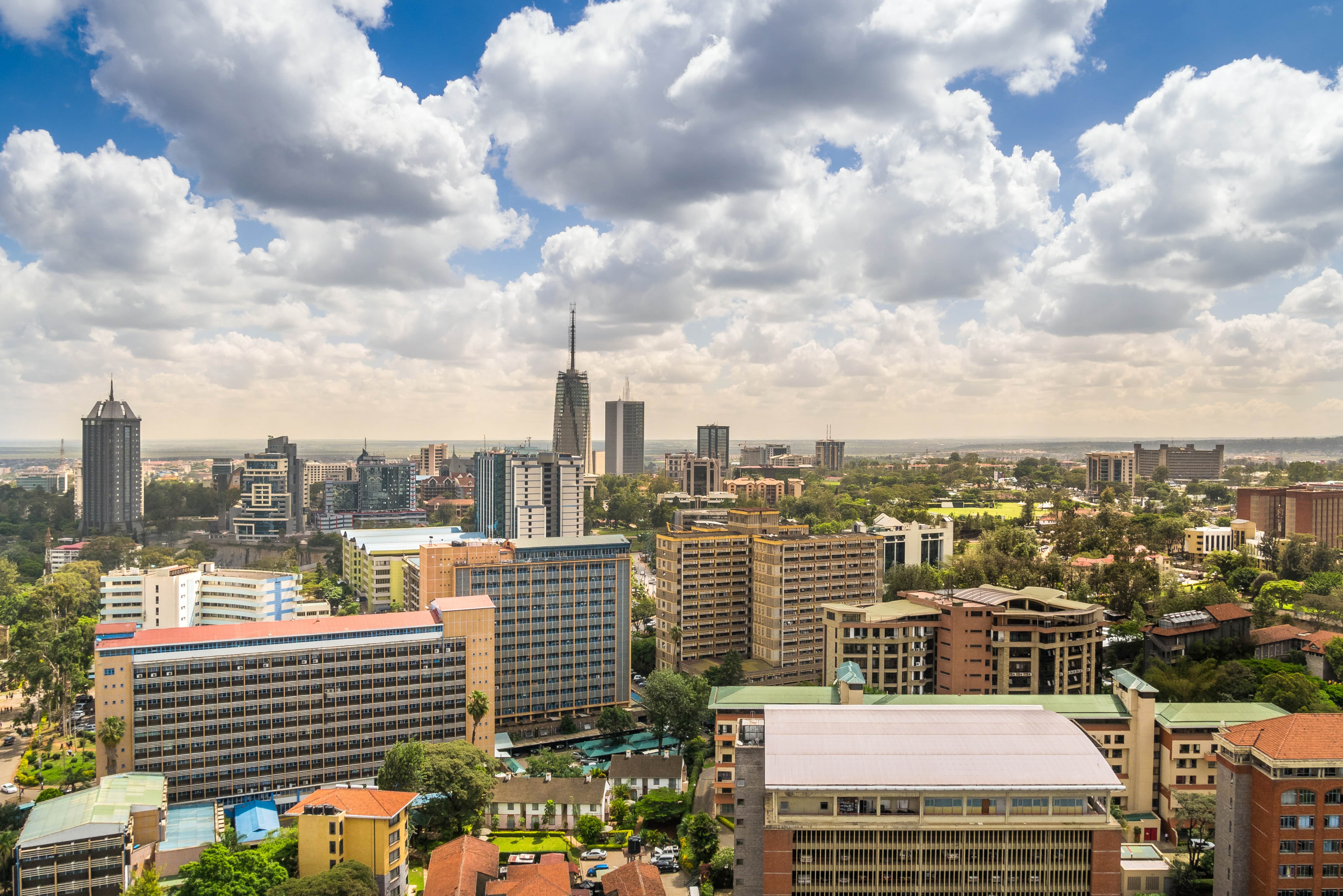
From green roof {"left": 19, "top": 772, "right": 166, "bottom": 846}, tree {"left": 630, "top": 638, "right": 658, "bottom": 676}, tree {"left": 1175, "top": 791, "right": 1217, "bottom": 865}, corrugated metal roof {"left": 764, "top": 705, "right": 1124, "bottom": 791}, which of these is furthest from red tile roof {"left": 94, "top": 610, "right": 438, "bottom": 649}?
tree {"left": 1175, "top": 791, "right": 1217, "bottom": 865}

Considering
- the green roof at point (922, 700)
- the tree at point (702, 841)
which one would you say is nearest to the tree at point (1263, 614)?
the green roof at point (922, 700)

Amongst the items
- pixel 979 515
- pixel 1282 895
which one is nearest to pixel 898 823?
pixel 1282 895

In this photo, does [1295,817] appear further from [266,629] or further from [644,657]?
[266,629]

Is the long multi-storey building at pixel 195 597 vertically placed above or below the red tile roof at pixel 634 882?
above

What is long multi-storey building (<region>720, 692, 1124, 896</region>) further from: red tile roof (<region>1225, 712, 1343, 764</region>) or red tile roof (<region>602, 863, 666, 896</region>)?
red tile roof (<region>1225, 712, 1343, 764</region>)

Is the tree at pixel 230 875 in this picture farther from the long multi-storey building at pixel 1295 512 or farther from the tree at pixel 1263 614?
the long multi-storey building at pixel 1295 512

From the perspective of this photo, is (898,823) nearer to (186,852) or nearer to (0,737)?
(186,852)
